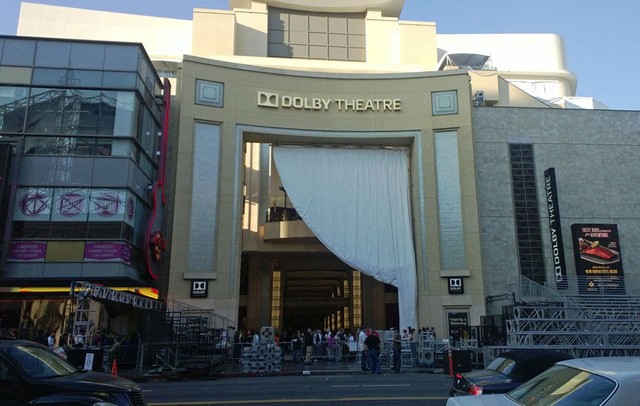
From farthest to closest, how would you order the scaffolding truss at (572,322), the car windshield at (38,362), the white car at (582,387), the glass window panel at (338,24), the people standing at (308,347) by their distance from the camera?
the glass window panel at (338,24), the people standing at (308,347), the scaffolding truss at (572,322), the car windshield at (38,362), the white car at (582,387)

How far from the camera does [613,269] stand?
1304 inches

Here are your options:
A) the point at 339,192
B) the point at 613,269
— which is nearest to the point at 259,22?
the point at 339,192

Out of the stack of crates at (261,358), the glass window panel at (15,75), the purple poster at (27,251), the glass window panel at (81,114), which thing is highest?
the glass window panel at (15,75)

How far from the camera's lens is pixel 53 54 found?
28203 mm

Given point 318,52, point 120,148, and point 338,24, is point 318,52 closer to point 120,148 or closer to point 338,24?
point 338,24

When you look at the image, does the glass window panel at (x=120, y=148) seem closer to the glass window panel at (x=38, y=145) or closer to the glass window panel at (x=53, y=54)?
the glass window panel at (x=38, y=145)

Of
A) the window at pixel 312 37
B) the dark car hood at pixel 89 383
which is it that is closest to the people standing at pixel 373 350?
the dark car hood at pixel 89 383

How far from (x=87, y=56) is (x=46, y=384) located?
25.4m

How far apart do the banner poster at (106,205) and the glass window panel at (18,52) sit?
798cm

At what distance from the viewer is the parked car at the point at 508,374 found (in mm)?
8961

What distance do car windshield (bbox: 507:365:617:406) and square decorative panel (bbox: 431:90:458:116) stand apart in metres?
30.6

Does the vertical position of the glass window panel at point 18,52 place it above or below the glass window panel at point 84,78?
above

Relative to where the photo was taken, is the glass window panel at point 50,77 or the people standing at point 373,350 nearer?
the people standing at point 373,350

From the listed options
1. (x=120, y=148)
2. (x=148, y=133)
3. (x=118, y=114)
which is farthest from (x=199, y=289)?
(x=118, y=114)
